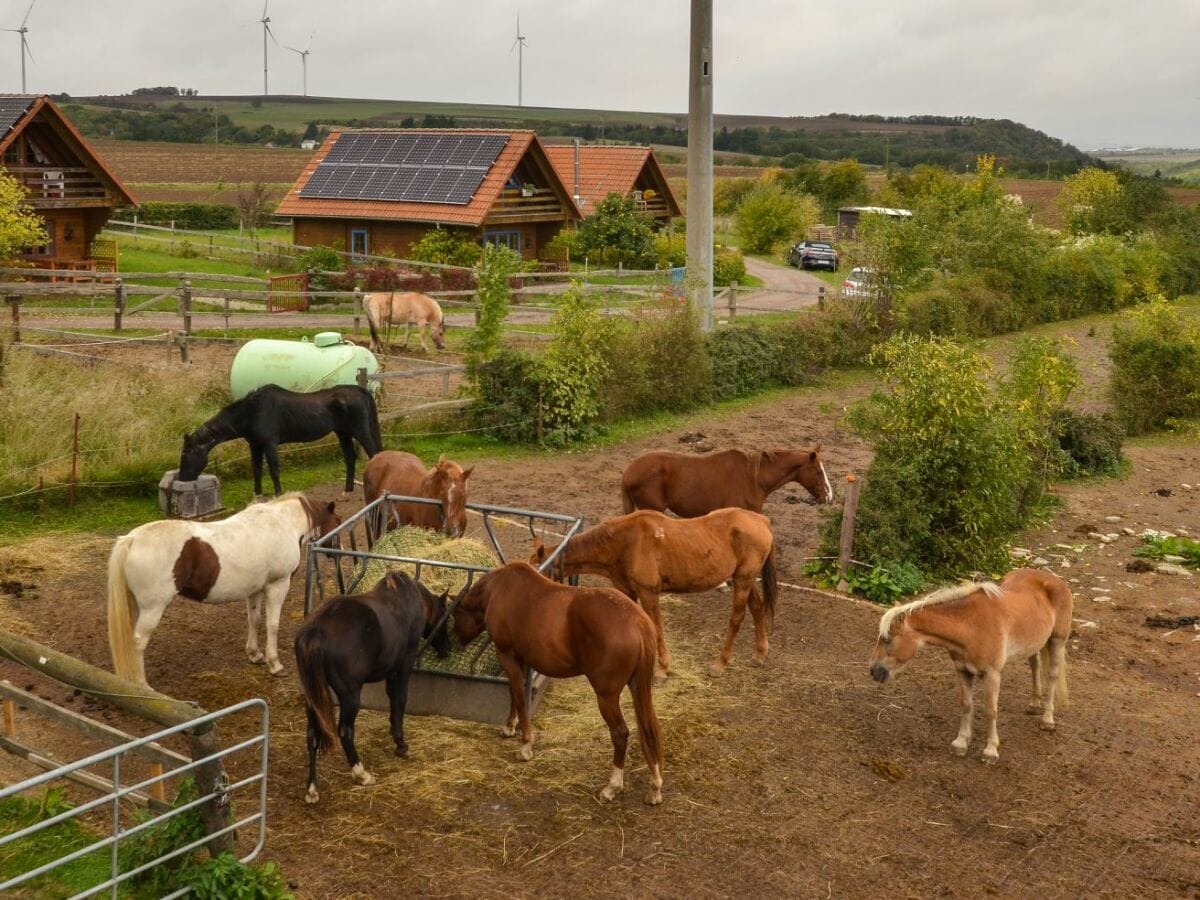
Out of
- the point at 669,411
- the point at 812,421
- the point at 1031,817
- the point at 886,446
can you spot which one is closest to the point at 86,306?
the point at 669,411

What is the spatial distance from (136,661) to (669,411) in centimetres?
1136

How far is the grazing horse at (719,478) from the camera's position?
10812 millimetres

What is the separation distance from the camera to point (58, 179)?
96.9 feet

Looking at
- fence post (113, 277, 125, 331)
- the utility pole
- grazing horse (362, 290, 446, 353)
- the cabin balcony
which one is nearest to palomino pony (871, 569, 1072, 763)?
the utility pole

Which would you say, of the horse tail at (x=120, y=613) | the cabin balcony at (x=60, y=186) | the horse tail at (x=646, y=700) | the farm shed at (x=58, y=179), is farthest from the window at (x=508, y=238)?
the horse tail at (x=646, y=700)

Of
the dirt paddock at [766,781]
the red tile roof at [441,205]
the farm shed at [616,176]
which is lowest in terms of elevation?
the dirt paddock at [766,781]

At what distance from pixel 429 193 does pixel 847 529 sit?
23920 mm

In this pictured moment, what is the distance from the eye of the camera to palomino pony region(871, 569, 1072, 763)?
7.79m

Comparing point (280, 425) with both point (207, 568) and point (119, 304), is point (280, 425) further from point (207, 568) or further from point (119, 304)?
point (119, 304)

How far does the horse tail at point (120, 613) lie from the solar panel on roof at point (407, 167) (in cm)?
2473

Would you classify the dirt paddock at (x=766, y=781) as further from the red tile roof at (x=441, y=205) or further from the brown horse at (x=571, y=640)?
the red tile roof at (x=441, y=205)

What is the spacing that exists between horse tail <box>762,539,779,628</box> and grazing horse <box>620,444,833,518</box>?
1.37 metres

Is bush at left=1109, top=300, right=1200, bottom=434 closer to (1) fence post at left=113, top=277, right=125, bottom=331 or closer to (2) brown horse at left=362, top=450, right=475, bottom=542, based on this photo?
(2) brown horse at left=362, top=450, right=475, bottom=542

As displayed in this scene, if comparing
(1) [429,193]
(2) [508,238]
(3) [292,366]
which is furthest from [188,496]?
(2) [508,238]
